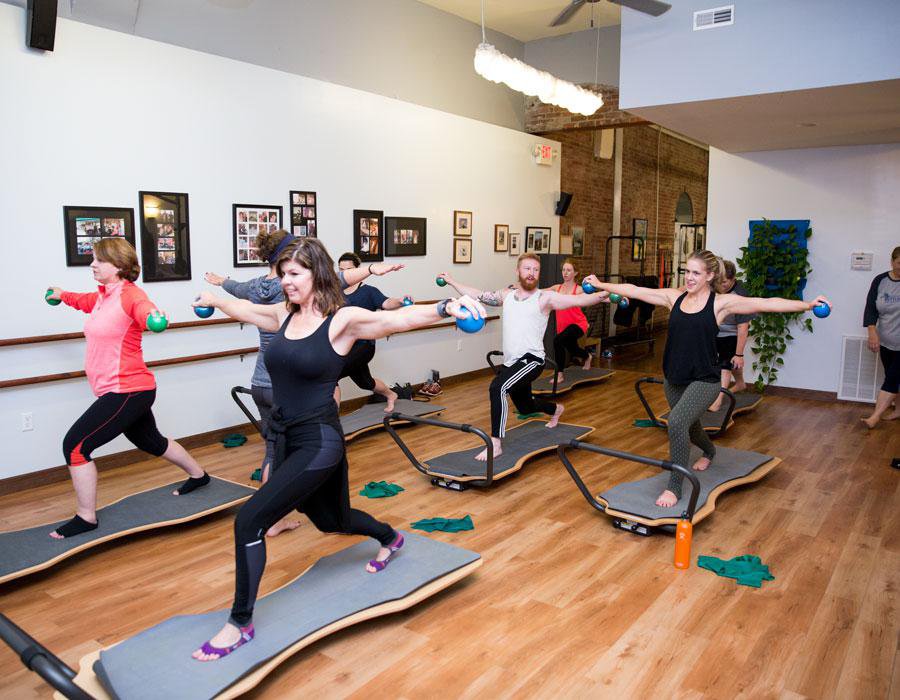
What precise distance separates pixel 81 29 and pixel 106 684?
14.2ft

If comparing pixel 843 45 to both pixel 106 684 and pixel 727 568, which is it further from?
pixel 106 684

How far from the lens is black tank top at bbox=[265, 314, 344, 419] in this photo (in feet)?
8.90

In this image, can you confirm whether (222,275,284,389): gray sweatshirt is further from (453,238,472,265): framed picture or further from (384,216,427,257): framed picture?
(453,238,472,265): framed picture

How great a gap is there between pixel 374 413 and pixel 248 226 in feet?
6.40

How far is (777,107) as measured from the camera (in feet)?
18.5

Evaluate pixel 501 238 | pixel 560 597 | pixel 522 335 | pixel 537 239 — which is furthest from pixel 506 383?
pixel 537 239

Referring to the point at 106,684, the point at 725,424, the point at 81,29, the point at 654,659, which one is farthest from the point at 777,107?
the point at 106,684

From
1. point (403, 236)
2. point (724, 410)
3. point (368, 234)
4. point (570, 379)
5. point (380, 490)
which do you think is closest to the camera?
point (380, 490)

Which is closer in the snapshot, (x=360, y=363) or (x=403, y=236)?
(x=360, y=363)

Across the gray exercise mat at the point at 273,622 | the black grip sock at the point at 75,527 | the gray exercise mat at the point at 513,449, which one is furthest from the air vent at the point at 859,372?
the black grip sock at the point at 75,527

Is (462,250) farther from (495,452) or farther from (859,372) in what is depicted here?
(859,372)

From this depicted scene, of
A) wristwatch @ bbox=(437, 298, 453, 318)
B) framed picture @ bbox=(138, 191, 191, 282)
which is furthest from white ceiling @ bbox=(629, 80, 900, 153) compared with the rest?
wristwatch @ bbox=(437, 298, 453, 318)

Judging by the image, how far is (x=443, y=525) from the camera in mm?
4125

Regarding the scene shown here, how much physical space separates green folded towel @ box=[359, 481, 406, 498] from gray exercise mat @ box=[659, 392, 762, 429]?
8.32 ft
